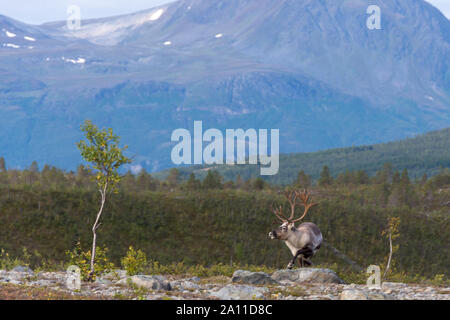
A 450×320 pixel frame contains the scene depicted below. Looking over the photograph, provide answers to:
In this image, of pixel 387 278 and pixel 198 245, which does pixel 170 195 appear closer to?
pixel 198 245

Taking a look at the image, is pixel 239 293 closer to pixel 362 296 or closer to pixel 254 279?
pixel 362 296

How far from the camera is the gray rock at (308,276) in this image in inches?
976

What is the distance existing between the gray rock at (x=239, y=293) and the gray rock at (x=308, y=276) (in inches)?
163

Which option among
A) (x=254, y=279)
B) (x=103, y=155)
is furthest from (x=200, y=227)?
(x=254, y=279)

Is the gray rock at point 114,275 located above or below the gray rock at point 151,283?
below

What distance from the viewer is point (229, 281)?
81.5 ft

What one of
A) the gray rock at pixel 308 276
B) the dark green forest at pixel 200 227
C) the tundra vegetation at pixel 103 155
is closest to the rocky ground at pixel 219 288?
the gray rock at pixel 308 276

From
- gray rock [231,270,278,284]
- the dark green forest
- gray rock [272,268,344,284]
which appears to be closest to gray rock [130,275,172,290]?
gray rock [231,270,278,284]

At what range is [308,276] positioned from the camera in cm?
2492

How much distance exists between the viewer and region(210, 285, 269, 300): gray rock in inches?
776

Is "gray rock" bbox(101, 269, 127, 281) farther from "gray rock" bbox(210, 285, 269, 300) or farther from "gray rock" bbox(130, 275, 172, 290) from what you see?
"gray rock" bbox(210, 285, 269, 300)

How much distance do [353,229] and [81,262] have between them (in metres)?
52.3

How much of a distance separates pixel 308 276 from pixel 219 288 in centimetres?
421

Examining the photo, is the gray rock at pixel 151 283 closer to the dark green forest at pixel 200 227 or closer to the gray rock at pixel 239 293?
the gray rock at pixel 239 293
